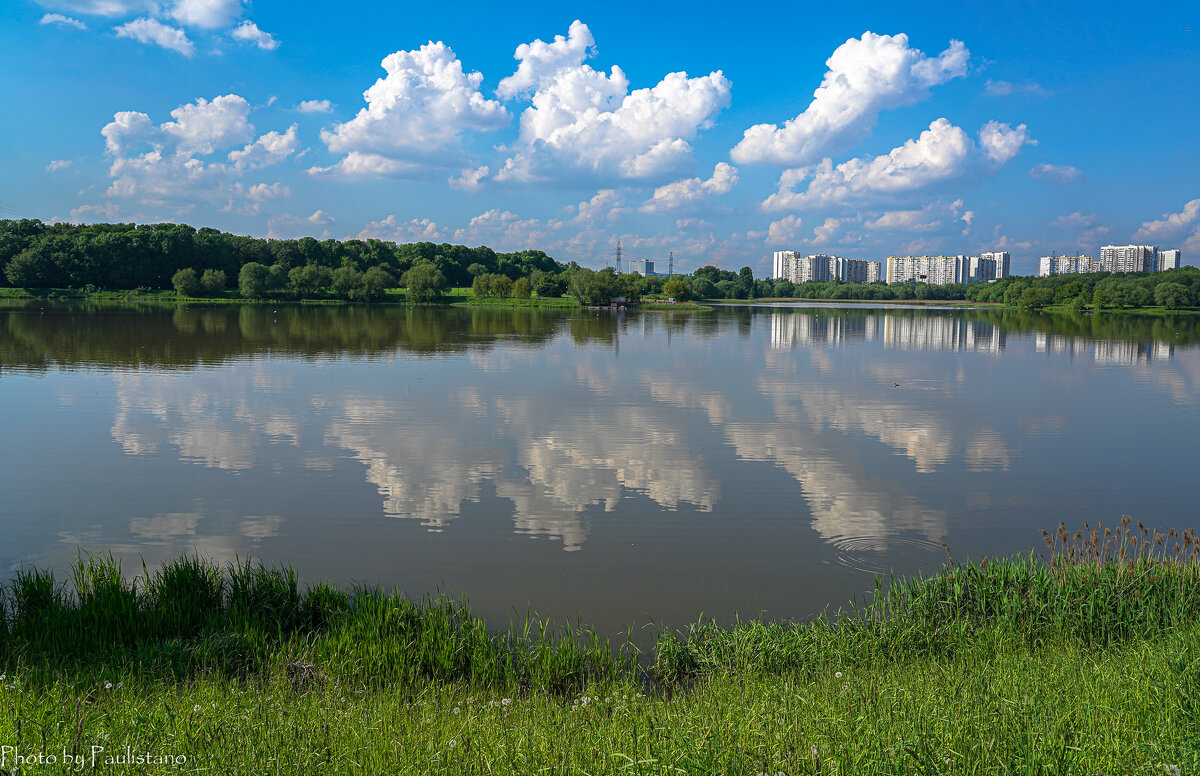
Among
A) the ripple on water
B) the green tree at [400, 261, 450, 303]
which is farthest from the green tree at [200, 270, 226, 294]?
the ripple on water

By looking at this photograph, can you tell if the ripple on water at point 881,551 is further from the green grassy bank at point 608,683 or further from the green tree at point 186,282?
the green tree at point 186,282

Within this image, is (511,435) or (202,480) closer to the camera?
→ (202,480)

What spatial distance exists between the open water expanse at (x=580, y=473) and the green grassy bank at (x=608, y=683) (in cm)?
114

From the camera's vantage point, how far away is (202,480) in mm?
13828

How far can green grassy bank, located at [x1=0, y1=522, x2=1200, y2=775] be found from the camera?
169 inches

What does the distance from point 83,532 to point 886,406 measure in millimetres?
20843

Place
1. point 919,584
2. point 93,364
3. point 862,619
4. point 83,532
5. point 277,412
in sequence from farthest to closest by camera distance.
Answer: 1. point 93,364
2. point 277,412
3. point 83,532
4. point 919,584
5. point 862,619

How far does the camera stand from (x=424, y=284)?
12900 centimetres

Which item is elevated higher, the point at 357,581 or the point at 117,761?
the point at 117,761

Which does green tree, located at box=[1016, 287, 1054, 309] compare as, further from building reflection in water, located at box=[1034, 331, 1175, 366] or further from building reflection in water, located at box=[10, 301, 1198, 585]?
building reflection in water, located at box=[10, 301, 1198, 585]

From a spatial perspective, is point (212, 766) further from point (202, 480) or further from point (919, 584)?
point (202, 480)

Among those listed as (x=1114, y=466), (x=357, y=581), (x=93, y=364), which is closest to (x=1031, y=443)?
(x=1114, y=466)

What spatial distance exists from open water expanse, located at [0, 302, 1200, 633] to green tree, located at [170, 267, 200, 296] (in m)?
95.6

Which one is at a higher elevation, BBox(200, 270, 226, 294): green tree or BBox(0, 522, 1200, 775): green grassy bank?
BBox(200, 270, 226, 294): green tree
